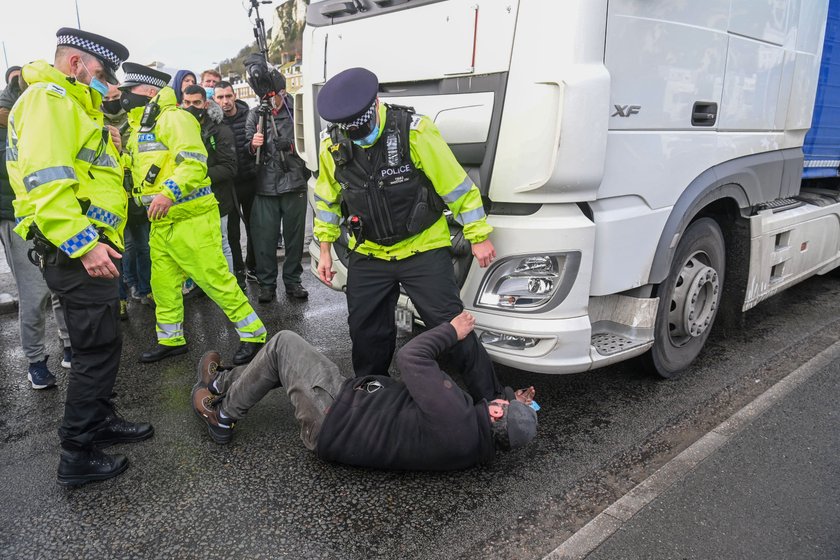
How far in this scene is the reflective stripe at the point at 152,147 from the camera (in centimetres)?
373

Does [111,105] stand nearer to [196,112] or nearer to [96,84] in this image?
[196,112]

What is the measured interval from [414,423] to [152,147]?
249 centimetres

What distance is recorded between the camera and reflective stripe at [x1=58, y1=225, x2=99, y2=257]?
96.0 inches

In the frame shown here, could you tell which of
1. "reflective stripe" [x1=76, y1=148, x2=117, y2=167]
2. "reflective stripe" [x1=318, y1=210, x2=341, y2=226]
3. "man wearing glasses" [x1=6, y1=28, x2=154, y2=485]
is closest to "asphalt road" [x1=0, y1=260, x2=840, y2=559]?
"man wearing glasses" [x1=6, y1=28, x2=154, y2=485]

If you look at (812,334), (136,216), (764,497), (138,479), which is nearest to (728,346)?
(812,334)

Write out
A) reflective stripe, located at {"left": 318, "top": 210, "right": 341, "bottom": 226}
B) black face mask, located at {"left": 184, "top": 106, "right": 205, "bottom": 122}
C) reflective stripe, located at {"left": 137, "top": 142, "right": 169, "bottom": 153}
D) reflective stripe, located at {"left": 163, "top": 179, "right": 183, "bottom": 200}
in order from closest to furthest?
reflective stripe, located at {"left": 318, "top": 210, "right": 341, "bottom": 226} < reflective stripe, located at {"left": 163, "top": 179, "right": 183, "bottom": 200} < reflective stripe, located at {"left": 137, "top": 142, "right": 169, "bottom": 153} < black face mask, located at {"left": 184, "top": 106, "right": 205, "bottom": 122}

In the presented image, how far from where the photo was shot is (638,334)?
3.14 metres

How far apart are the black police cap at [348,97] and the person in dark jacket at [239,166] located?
8.81ft

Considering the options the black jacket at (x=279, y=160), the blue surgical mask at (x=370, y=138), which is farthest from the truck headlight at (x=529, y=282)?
the black jacket at (x=279, y=160)

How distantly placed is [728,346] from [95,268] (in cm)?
389

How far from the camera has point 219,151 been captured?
4.96 metres

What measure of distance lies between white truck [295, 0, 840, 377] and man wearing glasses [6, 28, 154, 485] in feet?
4.24

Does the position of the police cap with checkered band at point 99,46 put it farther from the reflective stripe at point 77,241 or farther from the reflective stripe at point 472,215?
the reflective stripe at point 472,215

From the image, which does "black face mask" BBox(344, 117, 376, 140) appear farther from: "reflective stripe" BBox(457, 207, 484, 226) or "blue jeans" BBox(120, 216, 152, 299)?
"blue jeans" BBox(120, 216, 152, 299)
